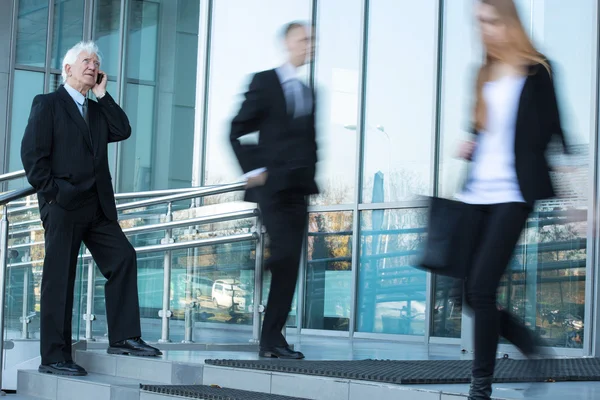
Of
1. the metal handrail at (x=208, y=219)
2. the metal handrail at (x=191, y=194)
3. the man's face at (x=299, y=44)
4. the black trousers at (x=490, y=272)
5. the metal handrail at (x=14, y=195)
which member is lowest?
the black trousers at (x=490, y=272)

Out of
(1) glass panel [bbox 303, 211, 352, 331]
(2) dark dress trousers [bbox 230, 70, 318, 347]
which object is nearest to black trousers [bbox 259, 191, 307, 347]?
(2) dark dress trousers [bbox 230, 70, 318, 347]

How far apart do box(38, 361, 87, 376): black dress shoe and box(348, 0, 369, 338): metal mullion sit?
4868mm

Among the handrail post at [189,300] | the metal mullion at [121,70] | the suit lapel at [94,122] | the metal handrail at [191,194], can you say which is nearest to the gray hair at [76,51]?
the suit lapel at [94,122]

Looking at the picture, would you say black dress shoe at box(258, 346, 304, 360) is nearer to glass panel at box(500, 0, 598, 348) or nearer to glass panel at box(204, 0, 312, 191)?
glass panel at box(500, 0, 598, 348)

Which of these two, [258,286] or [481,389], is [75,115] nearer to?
[258,286]

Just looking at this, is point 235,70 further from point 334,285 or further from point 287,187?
point 287,187

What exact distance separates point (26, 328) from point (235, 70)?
6.65 meters

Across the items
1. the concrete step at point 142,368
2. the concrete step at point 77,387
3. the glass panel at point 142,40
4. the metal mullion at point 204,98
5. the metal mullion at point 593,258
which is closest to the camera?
the concrete step at point 77,387

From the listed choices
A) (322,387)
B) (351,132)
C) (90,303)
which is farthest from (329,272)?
(322,387)

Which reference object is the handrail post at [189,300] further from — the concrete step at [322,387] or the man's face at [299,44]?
the man's face at [299,44]

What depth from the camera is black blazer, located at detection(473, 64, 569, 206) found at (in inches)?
122

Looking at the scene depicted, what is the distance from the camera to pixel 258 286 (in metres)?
6.38

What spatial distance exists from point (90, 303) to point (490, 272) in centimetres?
340

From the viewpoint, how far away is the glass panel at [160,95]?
41.4 ft
